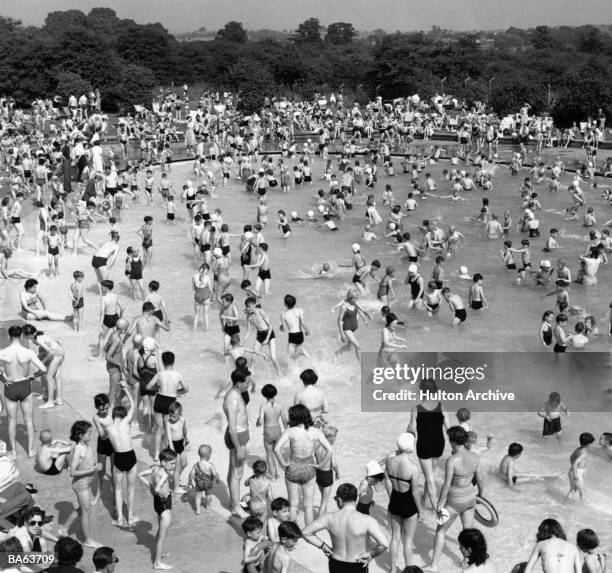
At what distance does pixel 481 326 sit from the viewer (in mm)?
15023

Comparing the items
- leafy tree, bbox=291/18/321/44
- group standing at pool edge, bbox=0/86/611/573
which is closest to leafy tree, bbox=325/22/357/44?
leafy tree, bbox=291/18/321/44

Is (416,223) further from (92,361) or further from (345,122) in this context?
(345,122)

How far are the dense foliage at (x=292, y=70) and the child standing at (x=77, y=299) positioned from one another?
93.0 ft

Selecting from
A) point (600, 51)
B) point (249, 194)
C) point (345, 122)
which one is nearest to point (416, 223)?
point (249, 194)

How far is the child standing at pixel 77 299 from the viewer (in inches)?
526

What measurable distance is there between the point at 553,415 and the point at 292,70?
61968mm

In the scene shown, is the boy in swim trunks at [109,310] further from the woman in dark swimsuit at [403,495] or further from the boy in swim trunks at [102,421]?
the woman in dark swimsuit at [403,495]

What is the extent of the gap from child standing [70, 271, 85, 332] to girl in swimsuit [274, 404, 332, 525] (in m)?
6.73

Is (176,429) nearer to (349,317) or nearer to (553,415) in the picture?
(349,317)

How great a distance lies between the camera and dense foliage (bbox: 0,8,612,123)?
43.7 metres

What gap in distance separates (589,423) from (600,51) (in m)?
103

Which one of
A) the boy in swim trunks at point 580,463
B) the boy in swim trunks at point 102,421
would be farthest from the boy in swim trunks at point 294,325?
the boy in swim trunks at point 580,463

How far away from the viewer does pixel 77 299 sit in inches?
535

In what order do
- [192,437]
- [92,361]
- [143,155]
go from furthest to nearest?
[143,155] < [92,361] < [192,437]
